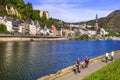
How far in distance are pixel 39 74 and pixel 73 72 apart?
1045 centimetres

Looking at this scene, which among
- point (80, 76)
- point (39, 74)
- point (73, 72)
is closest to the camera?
point (80, 76)

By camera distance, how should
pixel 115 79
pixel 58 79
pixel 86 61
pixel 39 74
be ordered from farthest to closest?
1. pixel 39 74
2. pixel 86 61
3. pixel 58 79
4. pixel 115 79

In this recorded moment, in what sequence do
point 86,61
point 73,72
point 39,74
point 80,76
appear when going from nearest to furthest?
1. point 80,76
2. point 73,72
3. point 86,61
4. point 39,74

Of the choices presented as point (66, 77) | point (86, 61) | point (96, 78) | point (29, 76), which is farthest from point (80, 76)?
point (29, 76)

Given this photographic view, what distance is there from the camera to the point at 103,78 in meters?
34.8

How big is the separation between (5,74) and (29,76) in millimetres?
4057

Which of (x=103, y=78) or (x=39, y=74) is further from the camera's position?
(x=39, y=74)

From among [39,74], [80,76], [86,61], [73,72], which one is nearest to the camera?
[80,76]

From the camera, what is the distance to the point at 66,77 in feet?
125

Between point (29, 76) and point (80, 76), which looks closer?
point (80, 76)

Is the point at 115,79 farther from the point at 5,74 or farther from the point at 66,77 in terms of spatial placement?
the point at 5,74

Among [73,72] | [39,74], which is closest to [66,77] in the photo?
[73,72]

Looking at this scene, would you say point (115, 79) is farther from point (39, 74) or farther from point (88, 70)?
point (39, 74)

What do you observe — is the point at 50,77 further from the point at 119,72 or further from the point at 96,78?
the point at 119,72
